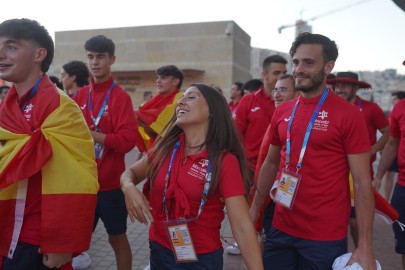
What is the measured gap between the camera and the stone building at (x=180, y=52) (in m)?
22.3

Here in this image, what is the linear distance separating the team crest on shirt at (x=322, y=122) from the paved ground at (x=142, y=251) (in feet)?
6.11

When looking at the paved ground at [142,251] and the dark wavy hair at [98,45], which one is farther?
the paved ground at [142,251]

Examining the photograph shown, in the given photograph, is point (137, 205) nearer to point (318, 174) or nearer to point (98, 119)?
point (318, 174)

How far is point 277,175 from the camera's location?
10.3 feet

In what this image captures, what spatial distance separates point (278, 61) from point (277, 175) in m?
2.38

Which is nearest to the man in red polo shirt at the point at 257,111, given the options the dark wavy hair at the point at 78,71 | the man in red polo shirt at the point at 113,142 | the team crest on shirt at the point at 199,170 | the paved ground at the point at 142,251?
the paved ground at the point at 142,251

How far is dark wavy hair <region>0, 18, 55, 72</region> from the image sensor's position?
227 centimetres

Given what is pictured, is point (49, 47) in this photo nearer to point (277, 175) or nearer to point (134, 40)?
point (277, 175)

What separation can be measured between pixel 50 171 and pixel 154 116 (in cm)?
319

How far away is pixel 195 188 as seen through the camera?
2225 millimetres

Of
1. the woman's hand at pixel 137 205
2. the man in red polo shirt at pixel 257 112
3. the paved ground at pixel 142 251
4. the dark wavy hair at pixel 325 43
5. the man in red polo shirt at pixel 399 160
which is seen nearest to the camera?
the woman's hand at pixel 137 205

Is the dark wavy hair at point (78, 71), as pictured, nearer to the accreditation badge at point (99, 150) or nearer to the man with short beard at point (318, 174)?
the accreditation badge at point (99, 150)

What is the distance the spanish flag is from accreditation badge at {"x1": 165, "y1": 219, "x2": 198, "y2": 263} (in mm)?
455

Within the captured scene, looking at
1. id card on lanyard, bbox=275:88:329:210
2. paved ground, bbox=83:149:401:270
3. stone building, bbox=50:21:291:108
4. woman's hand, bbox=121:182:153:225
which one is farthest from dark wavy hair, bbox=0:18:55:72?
stone building, bbox=50:21:291:108
